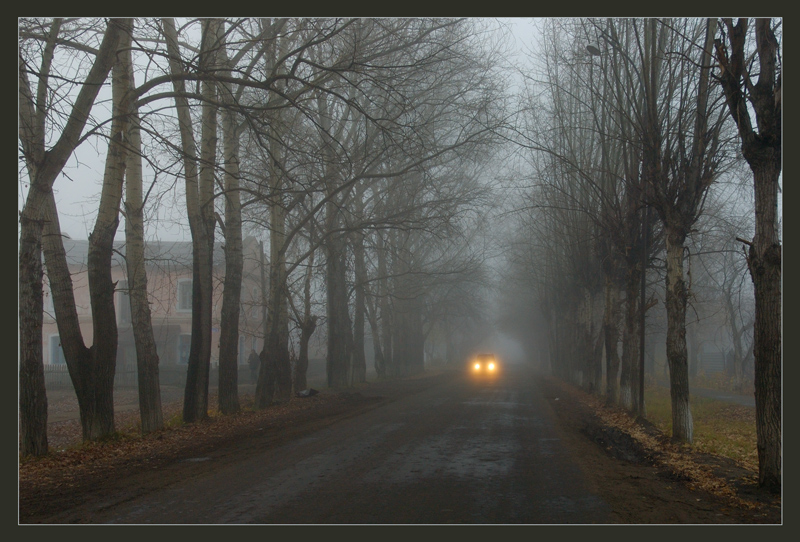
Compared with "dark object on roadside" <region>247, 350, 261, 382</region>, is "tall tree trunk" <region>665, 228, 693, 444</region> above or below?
above

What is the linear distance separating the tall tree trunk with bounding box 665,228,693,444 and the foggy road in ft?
7.84

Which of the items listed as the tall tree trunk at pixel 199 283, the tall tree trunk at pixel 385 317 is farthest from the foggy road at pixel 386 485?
the tall tree trunk at pixel 385 317

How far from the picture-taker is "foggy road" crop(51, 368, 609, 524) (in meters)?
6.88

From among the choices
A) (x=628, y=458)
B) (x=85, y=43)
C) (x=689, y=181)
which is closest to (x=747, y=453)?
(x=628, y=458)

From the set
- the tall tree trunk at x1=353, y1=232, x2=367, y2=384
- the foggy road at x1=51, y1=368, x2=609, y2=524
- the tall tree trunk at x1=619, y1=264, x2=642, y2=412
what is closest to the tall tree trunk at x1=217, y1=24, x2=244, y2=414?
the foggy road at x1=51, y1=368, x2=609, y2=524

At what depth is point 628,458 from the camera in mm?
11305

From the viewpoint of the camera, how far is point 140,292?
14.5m

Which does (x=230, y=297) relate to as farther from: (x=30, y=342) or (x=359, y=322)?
(x=359, y=322)

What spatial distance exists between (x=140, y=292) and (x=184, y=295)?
3212 cm

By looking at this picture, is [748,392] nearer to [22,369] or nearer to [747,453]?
[747,453]

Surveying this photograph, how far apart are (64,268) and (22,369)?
201cm

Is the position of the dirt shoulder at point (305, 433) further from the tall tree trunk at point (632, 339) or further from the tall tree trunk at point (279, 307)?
the tall tree trunk at point (279, 307)

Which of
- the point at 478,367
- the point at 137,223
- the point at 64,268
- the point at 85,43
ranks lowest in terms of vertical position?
the point at 478,367

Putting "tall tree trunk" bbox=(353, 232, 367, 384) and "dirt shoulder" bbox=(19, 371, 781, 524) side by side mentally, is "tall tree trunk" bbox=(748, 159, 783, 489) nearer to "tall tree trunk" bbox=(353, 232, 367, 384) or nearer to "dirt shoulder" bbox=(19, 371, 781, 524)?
"dirt shoulder" bbox=(19, 371, 781, 524)
